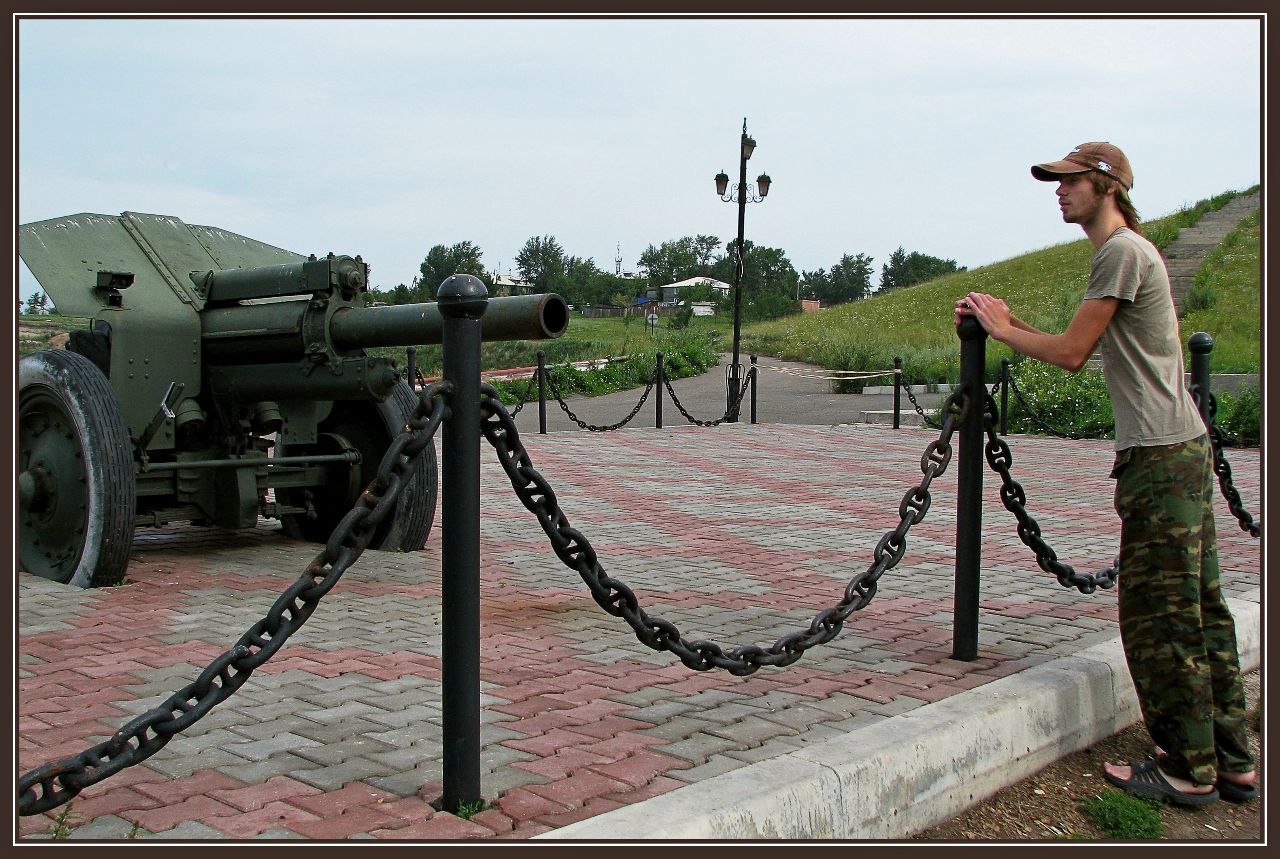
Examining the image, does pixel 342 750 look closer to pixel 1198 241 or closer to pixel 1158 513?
pixel 1158 513

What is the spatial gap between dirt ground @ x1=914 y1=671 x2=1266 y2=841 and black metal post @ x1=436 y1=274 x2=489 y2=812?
1.29 meters

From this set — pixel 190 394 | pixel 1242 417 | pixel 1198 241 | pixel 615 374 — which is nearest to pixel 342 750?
pixel 190 394

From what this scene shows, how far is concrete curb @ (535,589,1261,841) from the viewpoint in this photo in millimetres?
2729

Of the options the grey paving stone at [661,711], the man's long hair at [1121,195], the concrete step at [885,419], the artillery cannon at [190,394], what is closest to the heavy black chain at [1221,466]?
the man's long hair at [1121,195]

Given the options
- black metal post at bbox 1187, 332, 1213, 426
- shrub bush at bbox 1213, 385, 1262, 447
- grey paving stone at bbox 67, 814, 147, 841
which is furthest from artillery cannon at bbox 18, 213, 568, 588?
shrub bush at bbox 1213, 385, 1262, 447

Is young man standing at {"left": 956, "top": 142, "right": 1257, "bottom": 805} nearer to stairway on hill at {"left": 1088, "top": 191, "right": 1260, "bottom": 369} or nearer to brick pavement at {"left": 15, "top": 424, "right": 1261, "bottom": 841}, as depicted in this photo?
brick pavement at {"left": 15, "top": 424, "right": 1261, "bottom": 841}

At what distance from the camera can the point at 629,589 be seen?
3305 mm

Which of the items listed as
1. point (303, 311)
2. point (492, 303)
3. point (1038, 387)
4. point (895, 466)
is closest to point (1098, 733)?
point (492, 303)

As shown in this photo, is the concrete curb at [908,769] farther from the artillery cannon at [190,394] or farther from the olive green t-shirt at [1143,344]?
the artillery cannon at [190,394]

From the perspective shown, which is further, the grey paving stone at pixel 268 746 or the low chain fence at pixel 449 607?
the grey paving stone at pixel 268 746

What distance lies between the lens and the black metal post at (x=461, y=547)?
291 cm

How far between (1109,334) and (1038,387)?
51.2 ft

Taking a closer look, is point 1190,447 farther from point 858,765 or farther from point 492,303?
point 492,303

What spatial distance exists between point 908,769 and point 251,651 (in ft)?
5.77
